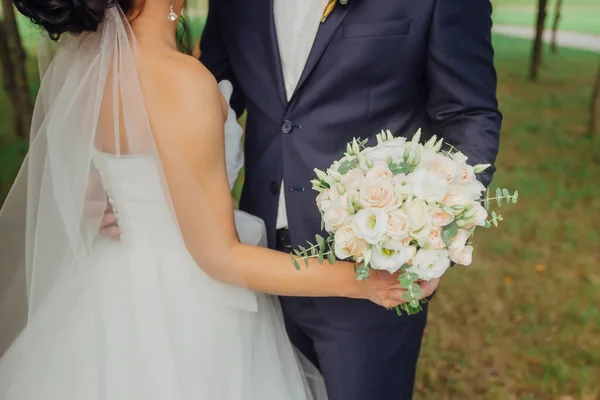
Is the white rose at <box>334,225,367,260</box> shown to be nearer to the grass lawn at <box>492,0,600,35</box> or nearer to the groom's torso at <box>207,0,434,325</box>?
the groom's torso at <box>207,0,434,325</box>

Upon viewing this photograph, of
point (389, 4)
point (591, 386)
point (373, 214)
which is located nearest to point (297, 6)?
point (389, 4)

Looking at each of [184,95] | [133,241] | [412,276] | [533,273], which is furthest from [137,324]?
[533,273]

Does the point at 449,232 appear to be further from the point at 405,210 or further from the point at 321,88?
the point at 321,88

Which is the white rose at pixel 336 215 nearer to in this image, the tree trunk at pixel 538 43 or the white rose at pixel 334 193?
the white rose at pixel 334 193

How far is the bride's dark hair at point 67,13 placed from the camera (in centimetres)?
104

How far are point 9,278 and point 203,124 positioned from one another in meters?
0.71

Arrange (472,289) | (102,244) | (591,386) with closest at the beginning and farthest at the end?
(102,244) → (591,386) → (472,289)

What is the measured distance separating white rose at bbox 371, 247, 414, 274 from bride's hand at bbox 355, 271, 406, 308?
11 cm

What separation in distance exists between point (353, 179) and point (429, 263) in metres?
0.18

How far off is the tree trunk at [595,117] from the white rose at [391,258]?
12.6 feet

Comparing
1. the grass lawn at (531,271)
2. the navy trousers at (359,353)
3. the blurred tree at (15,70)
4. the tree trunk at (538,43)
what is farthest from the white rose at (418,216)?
the tree trunk at (538,43)

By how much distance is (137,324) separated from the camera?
122cm

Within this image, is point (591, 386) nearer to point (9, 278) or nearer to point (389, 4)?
point (389, 4)

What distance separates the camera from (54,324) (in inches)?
48.6
